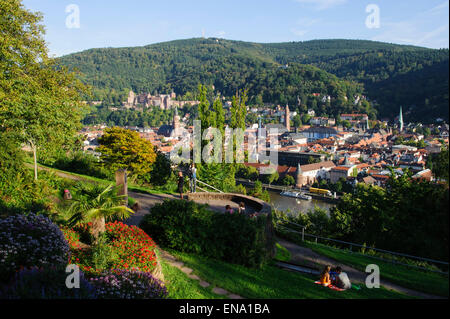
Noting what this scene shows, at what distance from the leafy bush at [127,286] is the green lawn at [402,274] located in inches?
167

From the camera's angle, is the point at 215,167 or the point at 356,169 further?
the point at 356,169

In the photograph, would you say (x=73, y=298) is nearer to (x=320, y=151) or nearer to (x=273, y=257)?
(x=273, y=257)

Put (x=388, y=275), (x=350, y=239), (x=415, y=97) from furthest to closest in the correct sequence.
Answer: (x=350, y=239), (x=388, y=275), (x=415, y=97)

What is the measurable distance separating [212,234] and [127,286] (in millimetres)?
2292

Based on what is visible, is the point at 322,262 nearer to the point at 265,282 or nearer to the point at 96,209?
the point at 265,282

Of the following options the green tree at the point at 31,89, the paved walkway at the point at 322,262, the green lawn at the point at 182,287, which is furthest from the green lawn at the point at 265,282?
the green tree at the point at 31,89

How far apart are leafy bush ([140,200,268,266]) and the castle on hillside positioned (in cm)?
13344

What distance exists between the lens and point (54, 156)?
45.0 ft

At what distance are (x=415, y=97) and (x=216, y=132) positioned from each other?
9.89 metres

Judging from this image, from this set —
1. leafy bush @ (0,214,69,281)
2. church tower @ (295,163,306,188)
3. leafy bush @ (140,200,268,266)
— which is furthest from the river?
leafy bush @ (0,214,69,281)

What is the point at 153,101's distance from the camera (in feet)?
477

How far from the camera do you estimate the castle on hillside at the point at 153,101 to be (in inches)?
5571

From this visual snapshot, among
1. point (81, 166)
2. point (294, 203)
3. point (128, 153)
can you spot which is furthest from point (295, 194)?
point (81, 166)
